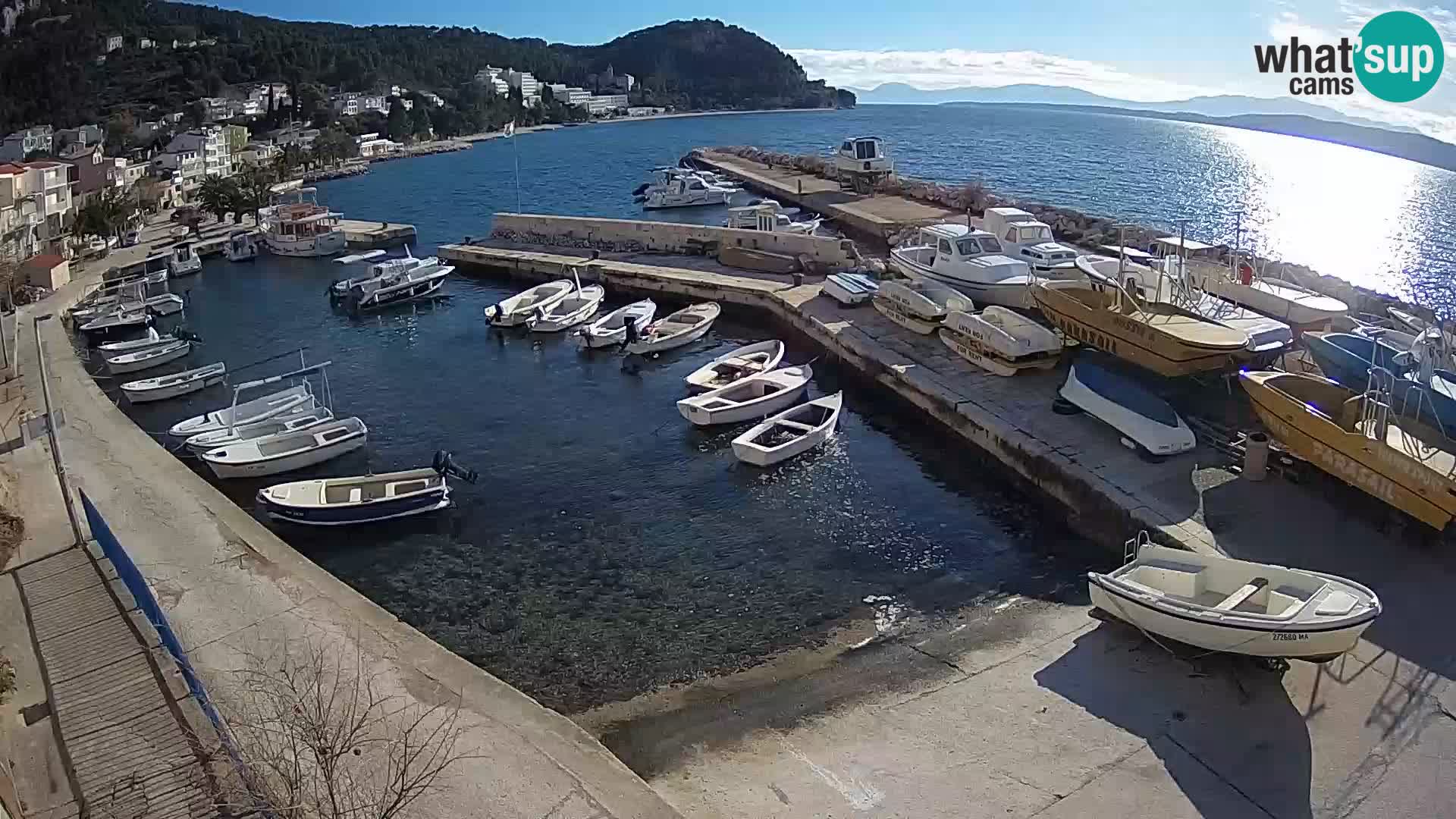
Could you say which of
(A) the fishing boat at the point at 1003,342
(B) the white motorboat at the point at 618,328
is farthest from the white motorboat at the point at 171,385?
(A) the fishing boat at the point at 1003,342

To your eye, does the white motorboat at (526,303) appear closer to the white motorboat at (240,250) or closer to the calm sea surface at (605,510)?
the calm sea surface at (605,510)

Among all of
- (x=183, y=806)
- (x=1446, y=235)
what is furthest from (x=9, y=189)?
(x=1446, y=235)

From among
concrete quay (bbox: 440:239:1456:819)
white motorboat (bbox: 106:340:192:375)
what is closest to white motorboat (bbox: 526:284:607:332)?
white motorboat (bbox: 106:340:192:375)

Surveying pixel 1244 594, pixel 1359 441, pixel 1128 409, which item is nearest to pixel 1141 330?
pixel 1128 409

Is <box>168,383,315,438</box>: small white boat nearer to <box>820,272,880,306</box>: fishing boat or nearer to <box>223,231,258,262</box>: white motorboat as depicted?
<box>820,272,880,306</box>: fishing boat

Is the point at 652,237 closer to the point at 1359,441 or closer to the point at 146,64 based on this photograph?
the point at 1359,441

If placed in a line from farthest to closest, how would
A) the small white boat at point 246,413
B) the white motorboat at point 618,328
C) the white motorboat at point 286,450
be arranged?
the white motorboat at point 618,328 < the small white boat at point 246,413 < the white motorboat at point 286,450

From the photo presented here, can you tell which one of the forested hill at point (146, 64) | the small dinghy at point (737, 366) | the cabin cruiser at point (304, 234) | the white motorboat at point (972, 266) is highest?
the forested hill at point (146, 64)
